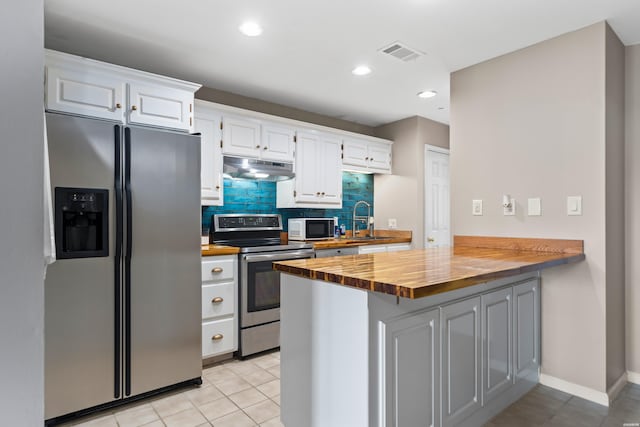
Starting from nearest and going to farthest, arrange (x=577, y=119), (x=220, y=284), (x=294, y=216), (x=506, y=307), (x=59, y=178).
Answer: (x=59, y=178) → (x=506, y=307) → (x=577, y=119) → (x=220, y=284) → (x=294, y=216)

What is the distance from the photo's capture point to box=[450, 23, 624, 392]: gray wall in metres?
2.36

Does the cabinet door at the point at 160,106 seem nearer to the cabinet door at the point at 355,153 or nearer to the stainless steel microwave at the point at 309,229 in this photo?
the stainless steel microwave at the point at 309,229

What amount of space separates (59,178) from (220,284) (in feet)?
4.55

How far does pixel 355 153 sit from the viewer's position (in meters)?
4.46

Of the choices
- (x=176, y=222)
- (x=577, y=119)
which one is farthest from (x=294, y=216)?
(x=577, y=119)

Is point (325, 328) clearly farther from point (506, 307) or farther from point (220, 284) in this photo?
point (220, 284)

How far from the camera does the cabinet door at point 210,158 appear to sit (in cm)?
322

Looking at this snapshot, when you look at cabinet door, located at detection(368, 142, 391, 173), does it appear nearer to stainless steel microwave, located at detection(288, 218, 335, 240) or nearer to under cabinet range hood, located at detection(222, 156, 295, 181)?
stainless steel microwave, located at detection(288, 218, 335, 240)

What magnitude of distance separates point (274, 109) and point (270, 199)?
3.37 feet

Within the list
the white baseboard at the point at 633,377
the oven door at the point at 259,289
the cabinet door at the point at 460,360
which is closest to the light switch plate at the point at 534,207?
the cabinet door at the point at 460,360

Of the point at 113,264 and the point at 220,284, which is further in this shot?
the point at 220,284

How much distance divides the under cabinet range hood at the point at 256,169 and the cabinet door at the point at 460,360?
2.35 metres

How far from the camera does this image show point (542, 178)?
8.59 ft

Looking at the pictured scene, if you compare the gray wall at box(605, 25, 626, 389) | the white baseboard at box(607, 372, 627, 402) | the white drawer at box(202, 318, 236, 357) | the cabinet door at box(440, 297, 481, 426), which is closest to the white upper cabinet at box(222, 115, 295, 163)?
the white drawer at box(202, 318, 236, 357)
